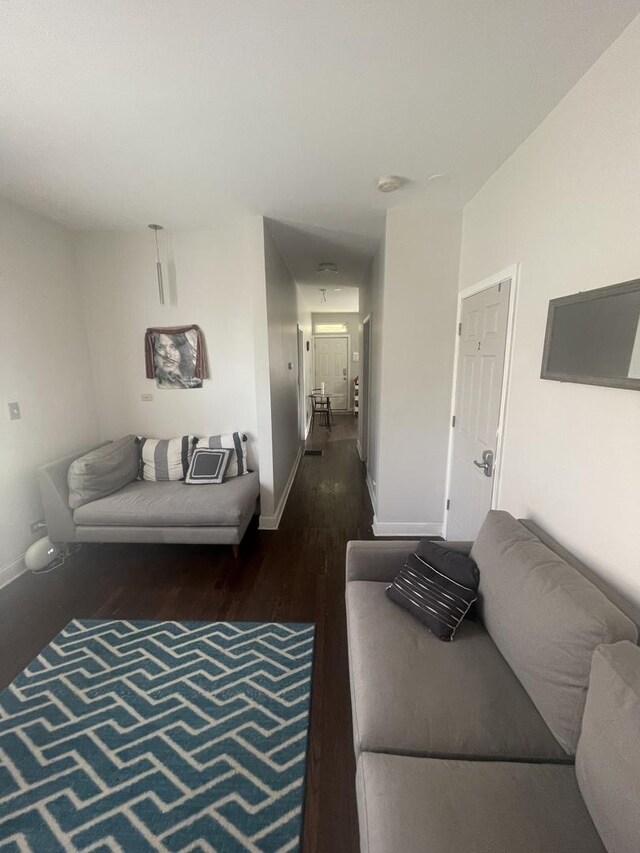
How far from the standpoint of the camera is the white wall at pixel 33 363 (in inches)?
97.4

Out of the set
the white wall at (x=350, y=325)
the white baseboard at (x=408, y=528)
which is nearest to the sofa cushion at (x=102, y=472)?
the white baseboard at (x=408, y=528)

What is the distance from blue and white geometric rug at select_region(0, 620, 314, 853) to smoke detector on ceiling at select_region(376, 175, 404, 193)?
8.80 feet

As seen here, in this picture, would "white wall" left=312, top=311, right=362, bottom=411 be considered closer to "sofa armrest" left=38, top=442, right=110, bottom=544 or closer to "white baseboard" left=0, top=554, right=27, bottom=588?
"sofa armrest" left=38, top=442, right=110, bottom=544

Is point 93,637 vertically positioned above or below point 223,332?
below

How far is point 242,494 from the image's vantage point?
2730 mm

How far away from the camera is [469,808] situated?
865 millimetres

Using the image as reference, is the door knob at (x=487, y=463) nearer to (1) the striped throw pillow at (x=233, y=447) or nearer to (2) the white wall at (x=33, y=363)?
(1) the striped throw pillow at (x=233, y=447)

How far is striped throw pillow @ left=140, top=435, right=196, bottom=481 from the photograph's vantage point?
311 centimetres

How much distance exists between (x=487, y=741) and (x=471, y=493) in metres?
1.59

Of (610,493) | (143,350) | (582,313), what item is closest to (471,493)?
(610,493)

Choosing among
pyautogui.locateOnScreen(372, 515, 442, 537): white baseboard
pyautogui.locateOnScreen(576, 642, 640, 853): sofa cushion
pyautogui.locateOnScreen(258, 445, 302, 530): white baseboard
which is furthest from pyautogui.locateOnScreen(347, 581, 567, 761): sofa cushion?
pyautogui.locateOnScreen(258, 445, 302, 530): white baseboard

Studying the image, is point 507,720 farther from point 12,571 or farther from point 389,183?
point 12,571

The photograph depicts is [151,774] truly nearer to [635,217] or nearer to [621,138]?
[635,217]

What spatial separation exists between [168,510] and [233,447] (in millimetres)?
→ 797
